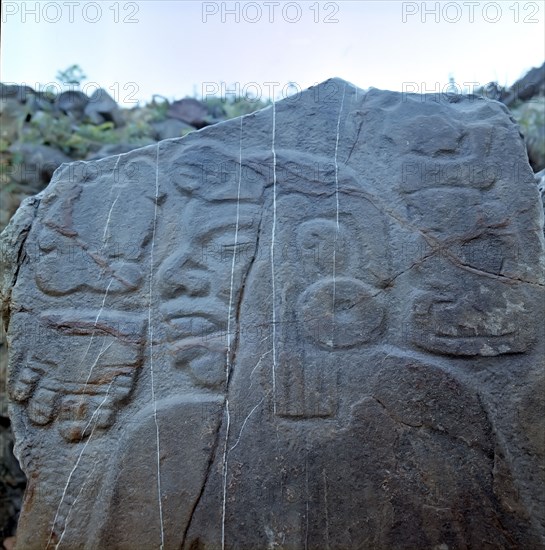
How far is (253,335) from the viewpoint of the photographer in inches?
71.1

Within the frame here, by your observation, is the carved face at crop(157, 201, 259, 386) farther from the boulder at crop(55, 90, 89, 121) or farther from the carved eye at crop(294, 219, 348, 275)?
the boulder at crop(55, 90, 89, 121)

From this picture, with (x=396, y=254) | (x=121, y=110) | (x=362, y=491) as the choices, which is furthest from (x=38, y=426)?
(x=121, y=110)

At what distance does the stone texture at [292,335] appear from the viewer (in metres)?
1.68

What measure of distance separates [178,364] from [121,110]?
2.76 metres

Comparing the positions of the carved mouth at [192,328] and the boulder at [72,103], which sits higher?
the boulder at [72,103]

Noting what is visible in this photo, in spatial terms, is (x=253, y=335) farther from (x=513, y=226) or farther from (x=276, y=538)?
(x=513, y=226)

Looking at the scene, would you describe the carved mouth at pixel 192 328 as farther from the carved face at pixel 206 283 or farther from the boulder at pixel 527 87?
the boulder at pixel 527 87

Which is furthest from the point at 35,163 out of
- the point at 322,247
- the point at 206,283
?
the point at 322,247

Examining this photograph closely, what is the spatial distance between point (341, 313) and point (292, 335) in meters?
0.16

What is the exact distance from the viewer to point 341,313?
1.80 metres

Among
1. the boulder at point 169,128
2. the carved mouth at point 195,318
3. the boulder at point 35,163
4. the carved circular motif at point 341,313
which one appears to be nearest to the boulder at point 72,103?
the boulder at point 35,163

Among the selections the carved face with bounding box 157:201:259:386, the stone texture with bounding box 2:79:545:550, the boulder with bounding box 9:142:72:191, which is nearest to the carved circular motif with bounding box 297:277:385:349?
the stone texture with bounding box 2:79:545:550

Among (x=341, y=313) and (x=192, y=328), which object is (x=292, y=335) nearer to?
(x=341, y=313)

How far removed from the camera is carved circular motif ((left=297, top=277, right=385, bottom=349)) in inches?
69.9
